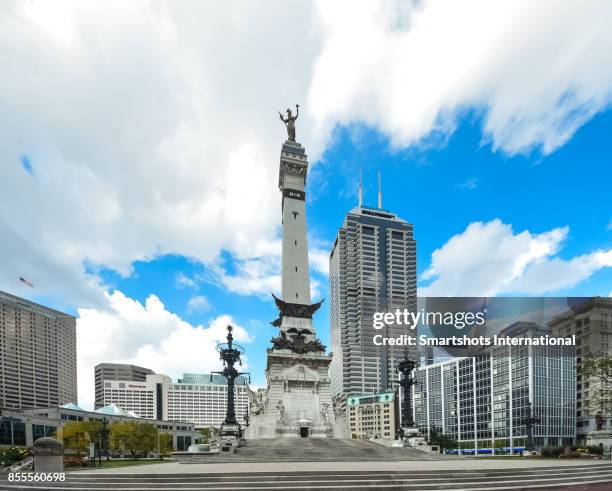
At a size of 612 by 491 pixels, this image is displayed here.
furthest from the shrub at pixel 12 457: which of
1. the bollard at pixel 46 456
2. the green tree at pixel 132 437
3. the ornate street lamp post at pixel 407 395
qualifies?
the green tree at pixel 132 437

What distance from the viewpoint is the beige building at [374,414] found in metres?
134

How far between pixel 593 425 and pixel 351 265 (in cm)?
9066

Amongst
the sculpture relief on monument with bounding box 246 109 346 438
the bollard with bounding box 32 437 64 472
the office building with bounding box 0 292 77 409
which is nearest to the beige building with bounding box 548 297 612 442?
the sculpture relief on monument with bounding box 246 109 346 438

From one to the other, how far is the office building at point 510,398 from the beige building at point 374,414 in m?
20.6

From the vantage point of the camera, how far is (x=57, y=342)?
17962cm

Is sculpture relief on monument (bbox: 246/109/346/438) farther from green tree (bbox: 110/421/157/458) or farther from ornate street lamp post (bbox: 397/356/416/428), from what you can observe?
green tree (bbox: 110/421/157/458)

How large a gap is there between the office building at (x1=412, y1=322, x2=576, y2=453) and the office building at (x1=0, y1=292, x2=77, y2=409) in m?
140

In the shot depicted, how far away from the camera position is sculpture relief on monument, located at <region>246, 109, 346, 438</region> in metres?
44.3

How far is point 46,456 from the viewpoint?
19.5 metres

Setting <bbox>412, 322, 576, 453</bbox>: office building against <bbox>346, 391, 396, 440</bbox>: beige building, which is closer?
<bbox>412, 322, 576, 453</bbox>: office building

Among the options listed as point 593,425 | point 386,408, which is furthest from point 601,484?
point 386,408

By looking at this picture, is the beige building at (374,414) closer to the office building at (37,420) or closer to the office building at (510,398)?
the office building at (510,398)

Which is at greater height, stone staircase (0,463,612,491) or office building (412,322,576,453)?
stone staircase (0,463,612,491)

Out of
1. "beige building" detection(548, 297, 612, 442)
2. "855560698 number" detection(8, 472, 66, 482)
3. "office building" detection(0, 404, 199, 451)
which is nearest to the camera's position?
"855560698 number" detection(8, 472, 66, 482)
